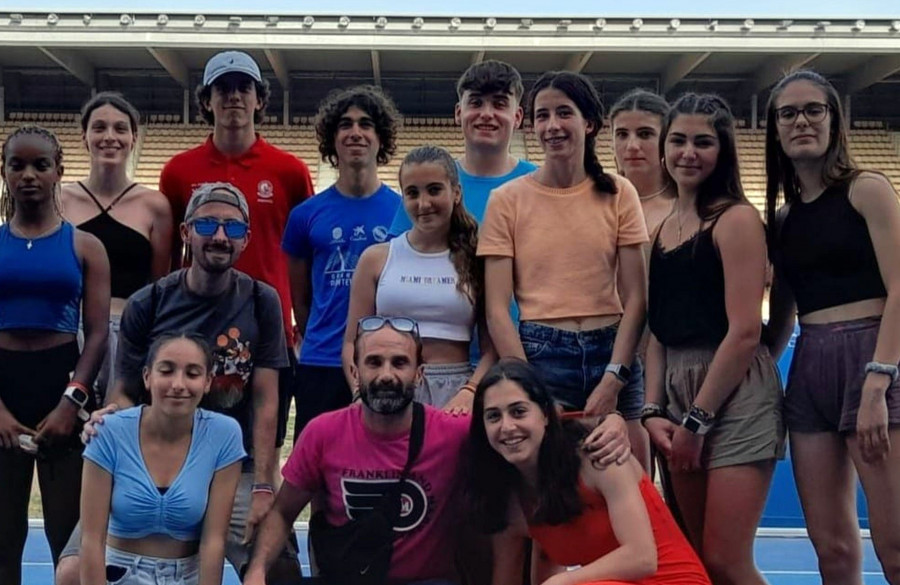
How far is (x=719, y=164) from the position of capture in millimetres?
3328

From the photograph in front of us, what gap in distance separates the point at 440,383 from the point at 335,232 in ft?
2.87

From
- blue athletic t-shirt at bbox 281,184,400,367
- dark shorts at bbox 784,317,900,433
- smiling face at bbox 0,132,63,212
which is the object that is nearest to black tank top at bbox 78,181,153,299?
smiling face at bbox 0,132,63,212

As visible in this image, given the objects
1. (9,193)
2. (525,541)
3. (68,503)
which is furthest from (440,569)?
(9,193)

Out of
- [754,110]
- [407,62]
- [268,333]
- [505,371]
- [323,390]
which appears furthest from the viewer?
[754,110]

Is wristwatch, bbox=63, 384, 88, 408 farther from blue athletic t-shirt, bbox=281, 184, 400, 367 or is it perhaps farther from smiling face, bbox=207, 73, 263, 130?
smiling face, bbox=207, 73, 263, 130

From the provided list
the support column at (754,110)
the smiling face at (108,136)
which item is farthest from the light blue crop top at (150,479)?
the support column at (754,110)

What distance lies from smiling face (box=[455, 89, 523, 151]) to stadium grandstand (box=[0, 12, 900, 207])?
1516 cm

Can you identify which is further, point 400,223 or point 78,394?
point 400,223

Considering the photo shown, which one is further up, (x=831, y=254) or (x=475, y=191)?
(x=475, y=191)

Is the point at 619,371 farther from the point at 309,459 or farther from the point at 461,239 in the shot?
the point at 309,459

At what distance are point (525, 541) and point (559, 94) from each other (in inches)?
59.8

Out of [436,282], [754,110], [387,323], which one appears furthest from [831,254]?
[754,110]

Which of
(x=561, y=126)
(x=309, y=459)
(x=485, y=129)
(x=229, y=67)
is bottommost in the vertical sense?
(x=309, y=459)

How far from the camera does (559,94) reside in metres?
3.50
